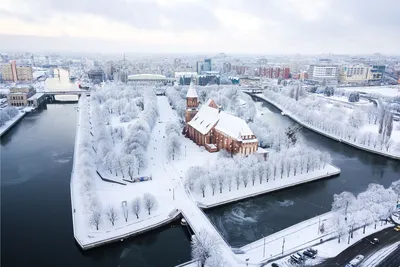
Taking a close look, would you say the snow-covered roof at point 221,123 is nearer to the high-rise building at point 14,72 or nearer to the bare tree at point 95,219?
the bare tree at point 95,219

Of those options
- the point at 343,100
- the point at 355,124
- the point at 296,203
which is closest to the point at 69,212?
the point at 296,203

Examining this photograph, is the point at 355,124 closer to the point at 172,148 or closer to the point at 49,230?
the point at 172,148

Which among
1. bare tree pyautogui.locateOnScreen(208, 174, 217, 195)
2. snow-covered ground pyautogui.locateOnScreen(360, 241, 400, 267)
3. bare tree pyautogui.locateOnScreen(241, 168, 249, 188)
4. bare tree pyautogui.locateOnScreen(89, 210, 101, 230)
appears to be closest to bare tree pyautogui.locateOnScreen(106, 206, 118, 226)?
bare tree pyautogui.locateOnScreen(89, 210, 101, 230)

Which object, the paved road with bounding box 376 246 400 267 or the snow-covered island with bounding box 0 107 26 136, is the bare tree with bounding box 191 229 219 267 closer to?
the paved road with bounding box 376 246 400 267

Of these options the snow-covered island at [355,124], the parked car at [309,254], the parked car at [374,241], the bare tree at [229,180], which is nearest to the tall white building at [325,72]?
the snow-covered island at [355,124]

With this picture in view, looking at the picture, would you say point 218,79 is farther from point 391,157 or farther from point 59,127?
point 391,157

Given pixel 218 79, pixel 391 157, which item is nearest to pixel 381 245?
pixel 391 157
